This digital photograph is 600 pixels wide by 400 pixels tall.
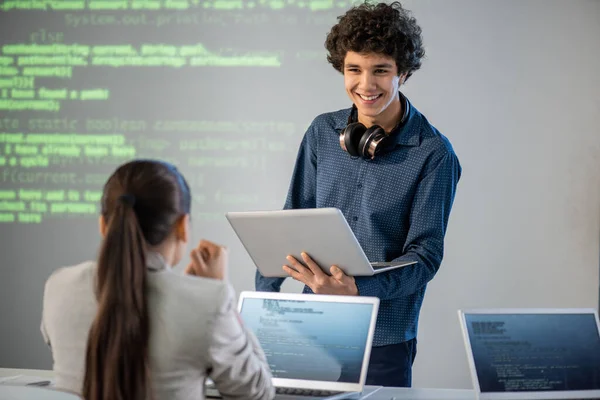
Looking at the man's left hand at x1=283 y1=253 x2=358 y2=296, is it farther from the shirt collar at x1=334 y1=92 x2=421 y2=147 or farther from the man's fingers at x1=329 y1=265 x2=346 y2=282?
the shirt collar at x1=334 y1=92 x2=421 y2=147

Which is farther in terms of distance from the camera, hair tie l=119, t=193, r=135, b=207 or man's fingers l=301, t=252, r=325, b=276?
man's fingers l=301, t=252, r=325, b=276

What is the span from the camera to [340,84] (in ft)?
14.4

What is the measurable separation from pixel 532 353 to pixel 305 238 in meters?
0.61

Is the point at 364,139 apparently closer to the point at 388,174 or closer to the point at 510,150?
the point at 388,174

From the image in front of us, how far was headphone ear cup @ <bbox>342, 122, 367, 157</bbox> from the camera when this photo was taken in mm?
2328

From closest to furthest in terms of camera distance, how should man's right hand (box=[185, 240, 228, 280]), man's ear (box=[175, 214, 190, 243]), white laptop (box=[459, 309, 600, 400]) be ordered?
man's ear (box=[175, 214, 190, 243]), man's right hand (box=[185, 240, 228, 280]), white laptop (box=[459, 309, 600, 400])

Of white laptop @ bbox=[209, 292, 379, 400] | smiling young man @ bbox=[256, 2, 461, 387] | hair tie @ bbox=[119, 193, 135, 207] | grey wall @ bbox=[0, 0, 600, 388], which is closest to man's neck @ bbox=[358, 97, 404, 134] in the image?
smiling young man @ bbox=[256, 2, 461, 387]

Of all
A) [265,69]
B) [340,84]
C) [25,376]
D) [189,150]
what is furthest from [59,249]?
[25,376]

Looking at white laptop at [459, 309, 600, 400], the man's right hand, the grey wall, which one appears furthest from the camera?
the grey wall

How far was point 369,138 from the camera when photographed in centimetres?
229

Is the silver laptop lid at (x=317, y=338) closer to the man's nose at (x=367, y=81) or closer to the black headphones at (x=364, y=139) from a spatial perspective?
the black headphones at (x=364, y=139)

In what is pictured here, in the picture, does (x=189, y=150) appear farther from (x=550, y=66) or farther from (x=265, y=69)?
(x=550, y=66)

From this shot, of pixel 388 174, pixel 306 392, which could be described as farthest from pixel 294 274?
pixel 388 174

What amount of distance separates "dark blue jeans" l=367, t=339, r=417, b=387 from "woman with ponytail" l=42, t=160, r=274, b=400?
72cm
